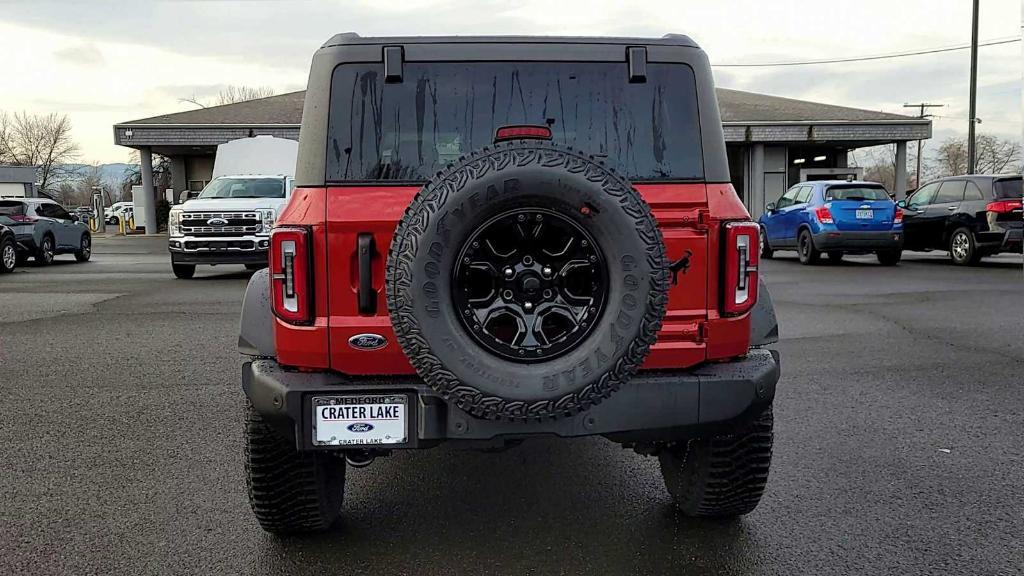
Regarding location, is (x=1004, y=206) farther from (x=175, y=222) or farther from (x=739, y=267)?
(x=175, y=222)

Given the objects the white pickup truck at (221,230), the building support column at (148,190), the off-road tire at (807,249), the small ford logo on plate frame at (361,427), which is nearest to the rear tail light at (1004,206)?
the off-road tire at (807,249)

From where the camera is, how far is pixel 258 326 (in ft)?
11.1

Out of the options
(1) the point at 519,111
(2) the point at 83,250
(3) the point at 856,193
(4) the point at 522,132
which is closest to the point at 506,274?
(4) the point at 522,132

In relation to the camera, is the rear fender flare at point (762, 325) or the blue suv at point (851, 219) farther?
the blue suv at point (851, 219)

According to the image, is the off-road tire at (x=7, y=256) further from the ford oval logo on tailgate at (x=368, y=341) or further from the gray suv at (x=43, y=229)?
the ford oval logo on tailgate at (x=368, y=341)

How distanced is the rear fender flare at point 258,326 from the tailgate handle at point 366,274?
1.43 ft

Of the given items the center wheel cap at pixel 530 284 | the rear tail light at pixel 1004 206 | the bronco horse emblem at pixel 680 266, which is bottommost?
the center wheel cap at pixel 530 284

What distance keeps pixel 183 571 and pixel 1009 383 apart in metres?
5.81

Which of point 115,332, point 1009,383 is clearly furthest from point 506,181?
point 115,332

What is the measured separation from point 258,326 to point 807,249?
50.5 ft

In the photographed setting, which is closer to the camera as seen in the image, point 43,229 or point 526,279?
point 526,279

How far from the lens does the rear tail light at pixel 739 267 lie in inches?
125

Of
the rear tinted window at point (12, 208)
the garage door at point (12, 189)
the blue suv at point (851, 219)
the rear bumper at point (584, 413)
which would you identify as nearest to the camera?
the rear bumper at point (584, 413)

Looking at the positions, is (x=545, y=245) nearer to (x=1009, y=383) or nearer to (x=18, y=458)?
(x=18, y=458)
